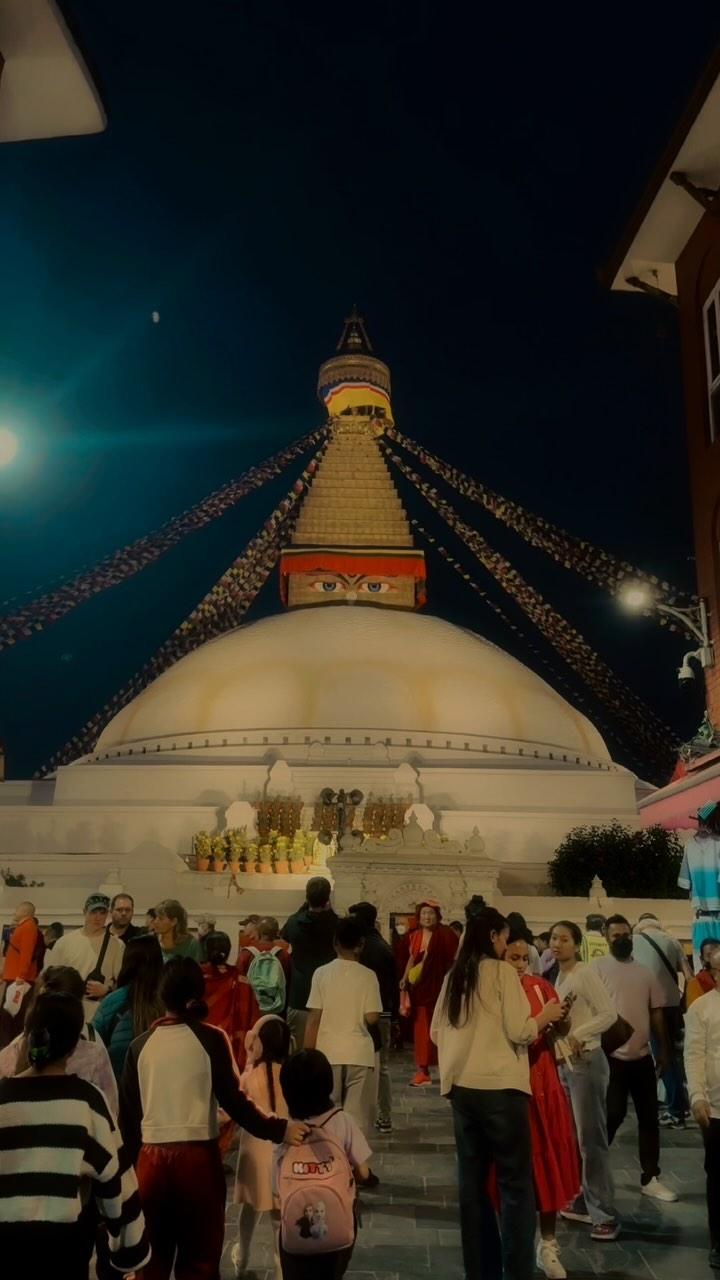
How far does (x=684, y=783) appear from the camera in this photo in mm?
17703

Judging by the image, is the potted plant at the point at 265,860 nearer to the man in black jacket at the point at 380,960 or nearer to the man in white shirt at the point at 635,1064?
the man in black jacket at the point at 380,960

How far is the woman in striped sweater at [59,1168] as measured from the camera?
257cm

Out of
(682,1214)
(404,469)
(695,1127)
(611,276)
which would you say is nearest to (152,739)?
(404,469)

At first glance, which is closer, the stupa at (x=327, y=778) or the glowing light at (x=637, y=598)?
the glowing light at (x=637, y=598)

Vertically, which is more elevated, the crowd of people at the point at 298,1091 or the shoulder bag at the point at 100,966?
the shoulder bag at the point at 100,966

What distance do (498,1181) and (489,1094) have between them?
368 millimetres

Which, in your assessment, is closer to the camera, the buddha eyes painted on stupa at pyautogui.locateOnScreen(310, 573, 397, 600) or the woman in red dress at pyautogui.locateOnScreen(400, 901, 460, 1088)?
the woman in red dress at pyautogui.locateOnScreen(400, 901, 460, 1088)

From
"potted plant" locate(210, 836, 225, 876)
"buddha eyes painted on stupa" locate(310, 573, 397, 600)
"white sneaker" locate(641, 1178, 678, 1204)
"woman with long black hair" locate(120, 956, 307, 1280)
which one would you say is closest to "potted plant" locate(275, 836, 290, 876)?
"potted plant" locate(210, 836, 225, 876)

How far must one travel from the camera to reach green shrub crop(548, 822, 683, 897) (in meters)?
19.8

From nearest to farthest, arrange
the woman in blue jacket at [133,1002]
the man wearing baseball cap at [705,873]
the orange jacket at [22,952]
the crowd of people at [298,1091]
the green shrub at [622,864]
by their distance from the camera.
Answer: the crowd of people at [298,1091]
the woman in blue jacket at [133,1002]
the orange jacket at [22,952]
the man wearing baseball cap at [705,873]
the green shrub at [622,864]

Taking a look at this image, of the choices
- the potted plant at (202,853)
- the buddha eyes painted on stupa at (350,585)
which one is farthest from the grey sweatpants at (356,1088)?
the buddha eyes painted on stupa at (350,585)

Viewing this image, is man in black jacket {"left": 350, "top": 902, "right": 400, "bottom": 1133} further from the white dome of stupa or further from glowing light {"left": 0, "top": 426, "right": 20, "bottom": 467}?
the white dome of stupa

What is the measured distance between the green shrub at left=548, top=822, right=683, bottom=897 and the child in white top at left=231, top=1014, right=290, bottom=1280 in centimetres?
1609

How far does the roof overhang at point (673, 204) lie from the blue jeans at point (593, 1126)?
37.4 feet
